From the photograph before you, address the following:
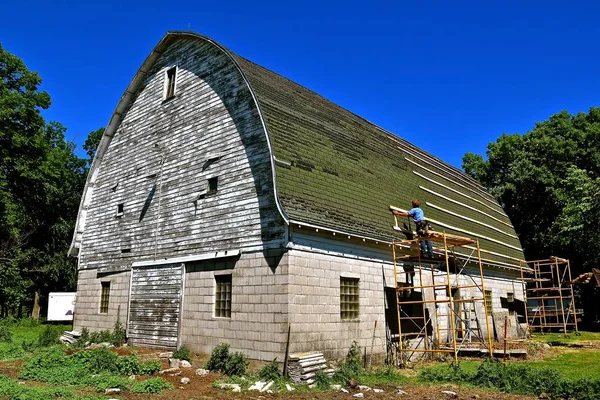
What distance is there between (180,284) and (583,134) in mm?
34564

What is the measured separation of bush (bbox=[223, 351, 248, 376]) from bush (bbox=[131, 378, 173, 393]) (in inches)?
89.5

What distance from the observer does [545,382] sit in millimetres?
11016

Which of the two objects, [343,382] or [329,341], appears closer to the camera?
Result: [343,382]

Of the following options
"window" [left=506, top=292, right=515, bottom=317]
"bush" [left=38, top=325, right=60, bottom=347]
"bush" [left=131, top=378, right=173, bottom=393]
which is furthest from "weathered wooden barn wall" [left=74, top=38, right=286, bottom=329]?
"window" [left=506, top=292, right=515, bottom=317]

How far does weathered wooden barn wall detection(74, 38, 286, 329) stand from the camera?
15109mm

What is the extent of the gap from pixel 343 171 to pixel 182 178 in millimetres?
5933

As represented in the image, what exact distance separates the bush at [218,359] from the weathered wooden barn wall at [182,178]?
3.05m

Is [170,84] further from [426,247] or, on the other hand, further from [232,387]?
[232,387]

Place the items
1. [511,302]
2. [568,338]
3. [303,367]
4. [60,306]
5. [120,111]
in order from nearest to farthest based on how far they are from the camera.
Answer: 1. [303,367]
2. [120,111]
3. [511,302]
4. [568,338]
5. [60,306]

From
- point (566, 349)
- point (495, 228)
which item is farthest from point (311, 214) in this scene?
point (495, 228)

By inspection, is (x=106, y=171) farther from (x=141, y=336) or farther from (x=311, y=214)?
(x=311, y=214)

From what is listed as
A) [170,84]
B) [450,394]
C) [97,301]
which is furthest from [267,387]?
[170,84]

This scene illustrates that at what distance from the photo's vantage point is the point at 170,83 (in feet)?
65.3

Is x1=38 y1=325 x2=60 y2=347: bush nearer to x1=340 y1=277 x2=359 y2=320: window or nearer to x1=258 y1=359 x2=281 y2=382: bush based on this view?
x1=258 y1=359 x2=281 y2=382: bush
